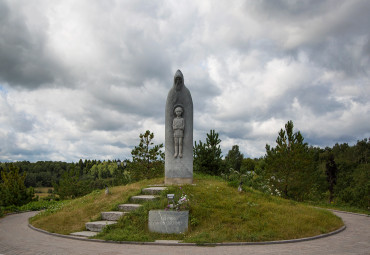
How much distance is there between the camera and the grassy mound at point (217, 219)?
7.59 meters

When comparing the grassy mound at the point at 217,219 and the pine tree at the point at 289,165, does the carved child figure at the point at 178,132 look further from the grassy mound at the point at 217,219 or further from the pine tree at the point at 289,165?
the pine tree at the point at 289,165

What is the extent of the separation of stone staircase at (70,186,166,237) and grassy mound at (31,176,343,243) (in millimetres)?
289

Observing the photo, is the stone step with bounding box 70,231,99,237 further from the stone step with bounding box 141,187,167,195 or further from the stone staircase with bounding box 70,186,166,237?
the stone step with bounding box 141,187,167,195

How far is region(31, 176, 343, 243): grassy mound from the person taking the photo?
24.9ft

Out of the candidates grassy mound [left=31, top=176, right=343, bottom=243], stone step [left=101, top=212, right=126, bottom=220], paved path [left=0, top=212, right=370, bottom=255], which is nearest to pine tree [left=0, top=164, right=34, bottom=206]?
grassy mound [left=31, top=176, right=343, bottom=243]

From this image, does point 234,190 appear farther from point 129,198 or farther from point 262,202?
point 129,198

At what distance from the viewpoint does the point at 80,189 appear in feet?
64.5

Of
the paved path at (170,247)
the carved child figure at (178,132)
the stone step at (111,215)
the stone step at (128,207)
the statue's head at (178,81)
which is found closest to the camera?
the paved path at (170,247)

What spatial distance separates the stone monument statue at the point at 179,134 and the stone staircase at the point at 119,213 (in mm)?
1826

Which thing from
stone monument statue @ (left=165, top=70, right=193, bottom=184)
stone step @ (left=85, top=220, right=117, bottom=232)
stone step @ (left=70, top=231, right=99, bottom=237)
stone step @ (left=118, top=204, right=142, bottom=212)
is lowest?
stone step @ (left=70, top=231, right=99, bottom=237)

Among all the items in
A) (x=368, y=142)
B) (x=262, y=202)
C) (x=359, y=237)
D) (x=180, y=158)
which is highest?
(x=368, y=142)

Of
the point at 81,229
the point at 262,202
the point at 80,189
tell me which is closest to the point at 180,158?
the point at 262,202

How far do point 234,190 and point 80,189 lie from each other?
1290 centimetres

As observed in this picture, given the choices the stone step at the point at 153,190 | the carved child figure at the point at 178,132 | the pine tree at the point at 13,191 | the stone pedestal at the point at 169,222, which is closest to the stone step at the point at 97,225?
the stone pedestal at the point at 169,222
